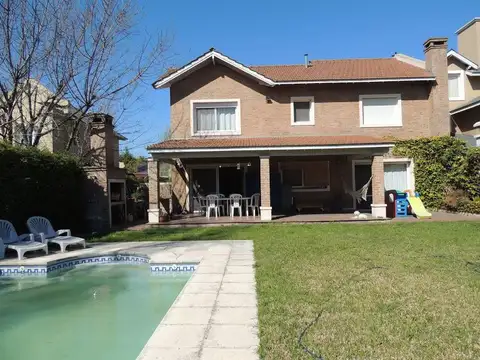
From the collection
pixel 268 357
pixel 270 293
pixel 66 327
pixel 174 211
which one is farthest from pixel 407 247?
pixel 174 211

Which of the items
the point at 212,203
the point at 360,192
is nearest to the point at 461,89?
the point at 360,192

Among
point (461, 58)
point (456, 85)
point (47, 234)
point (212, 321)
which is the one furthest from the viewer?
→ point (456, 85)

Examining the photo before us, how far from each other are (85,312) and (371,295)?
5156 mm

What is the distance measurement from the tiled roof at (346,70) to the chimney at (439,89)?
1.82 feet

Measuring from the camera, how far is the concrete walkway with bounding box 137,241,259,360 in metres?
4.21

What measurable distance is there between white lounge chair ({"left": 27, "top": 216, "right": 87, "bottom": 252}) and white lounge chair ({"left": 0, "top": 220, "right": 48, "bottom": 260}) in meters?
0.31

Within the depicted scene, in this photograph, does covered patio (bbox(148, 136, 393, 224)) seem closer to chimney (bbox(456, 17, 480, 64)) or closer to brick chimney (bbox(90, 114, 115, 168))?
brick chimney (bbox(90, 114, 115, 168))

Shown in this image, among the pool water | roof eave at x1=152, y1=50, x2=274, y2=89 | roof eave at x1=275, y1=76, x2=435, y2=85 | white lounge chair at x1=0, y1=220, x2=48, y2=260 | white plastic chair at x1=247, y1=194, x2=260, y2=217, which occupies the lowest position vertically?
the pool water

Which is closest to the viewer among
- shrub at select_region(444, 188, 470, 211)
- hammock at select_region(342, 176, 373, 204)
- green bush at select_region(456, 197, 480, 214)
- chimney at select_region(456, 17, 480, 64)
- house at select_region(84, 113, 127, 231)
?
house at select_region(84, 113, 127, 231)

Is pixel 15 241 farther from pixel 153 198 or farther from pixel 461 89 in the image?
pixel 461 89

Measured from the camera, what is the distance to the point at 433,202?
63.3 feet

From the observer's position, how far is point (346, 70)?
2183cm

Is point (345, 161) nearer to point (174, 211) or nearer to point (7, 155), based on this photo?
point (174, 211)

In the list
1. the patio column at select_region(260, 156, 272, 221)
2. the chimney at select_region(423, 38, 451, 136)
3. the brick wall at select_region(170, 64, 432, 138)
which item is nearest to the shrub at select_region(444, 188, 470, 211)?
the chimney at select_region(423, 38, 451, 136)
